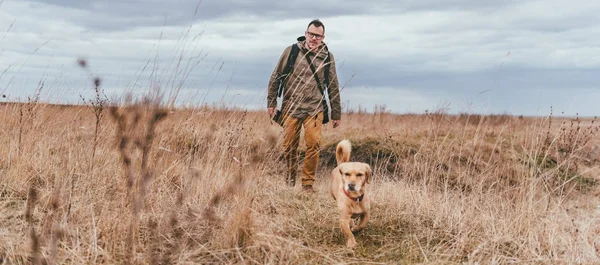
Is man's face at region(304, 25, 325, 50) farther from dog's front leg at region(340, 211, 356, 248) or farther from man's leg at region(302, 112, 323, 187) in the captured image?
dog's front leg at region(340, 211, 356, 248)

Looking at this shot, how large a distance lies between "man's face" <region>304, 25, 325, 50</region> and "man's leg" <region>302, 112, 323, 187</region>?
84cm

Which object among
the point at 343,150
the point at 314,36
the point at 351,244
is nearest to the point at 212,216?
the point at 351,244

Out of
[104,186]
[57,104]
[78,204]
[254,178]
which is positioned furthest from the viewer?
[57,104]

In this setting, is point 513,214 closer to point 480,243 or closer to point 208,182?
point 480,243

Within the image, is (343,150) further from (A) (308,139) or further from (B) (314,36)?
(B) (314,36)

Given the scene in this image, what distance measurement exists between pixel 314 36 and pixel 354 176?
2.70m

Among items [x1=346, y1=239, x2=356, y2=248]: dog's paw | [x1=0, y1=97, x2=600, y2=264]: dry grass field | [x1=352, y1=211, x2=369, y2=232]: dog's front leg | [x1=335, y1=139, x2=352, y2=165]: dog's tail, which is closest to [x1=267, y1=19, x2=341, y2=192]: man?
[x1=0, y1=97, x2=600, y2=264]: dry grass field

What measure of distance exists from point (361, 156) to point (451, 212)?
5273 mm

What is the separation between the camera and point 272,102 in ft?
22.0

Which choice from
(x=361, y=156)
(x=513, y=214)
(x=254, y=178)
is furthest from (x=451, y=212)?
(x=361, y=156)

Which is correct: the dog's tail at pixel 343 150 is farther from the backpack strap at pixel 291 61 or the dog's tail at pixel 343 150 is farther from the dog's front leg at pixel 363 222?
the backpack strap at pixel 291 61

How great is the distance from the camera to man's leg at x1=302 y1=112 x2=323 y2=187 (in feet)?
21.9

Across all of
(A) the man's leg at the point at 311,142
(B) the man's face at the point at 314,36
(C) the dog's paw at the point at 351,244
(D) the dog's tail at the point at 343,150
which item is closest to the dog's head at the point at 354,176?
(C) the dog's paw at the point at 351,244

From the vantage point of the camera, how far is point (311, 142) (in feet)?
22.1
